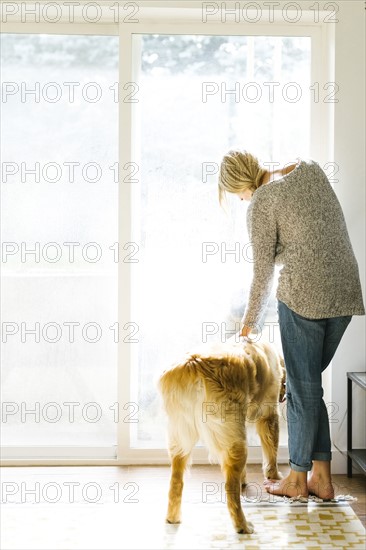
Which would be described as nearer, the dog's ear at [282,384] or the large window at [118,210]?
the dog's ear at [282,384]

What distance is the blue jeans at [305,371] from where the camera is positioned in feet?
8.70

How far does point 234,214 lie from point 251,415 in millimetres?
1030

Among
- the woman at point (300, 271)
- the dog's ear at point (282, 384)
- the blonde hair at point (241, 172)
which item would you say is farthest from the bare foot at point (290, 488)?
the blonde hair at point (241, 172)

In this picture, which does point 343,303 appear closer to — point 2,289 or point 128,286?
point 128,286

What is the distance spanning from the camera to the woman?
258 cm

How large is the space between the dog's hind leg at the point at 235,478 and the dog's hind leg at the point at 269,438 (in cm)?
36

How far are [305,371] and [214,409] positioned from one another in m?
0.47

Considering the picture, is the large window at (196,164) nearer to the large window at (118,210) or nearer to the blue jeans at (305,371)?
the large window at (118,210)

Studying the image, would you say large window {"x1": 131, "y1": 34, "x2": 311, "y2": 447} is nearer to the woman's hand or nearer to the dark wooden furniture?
the dark wooden furniture

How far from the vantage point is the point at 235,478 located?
2463 mm

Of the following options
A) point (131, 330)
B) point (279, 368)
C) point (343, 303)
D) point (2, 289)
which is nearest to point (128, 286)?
point (131, 330)

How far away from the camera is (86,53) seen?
3252mm

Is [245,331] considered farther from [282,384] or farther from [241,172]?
[241,172]

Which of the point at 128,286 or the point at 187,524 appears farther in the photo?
the point at 128,286
